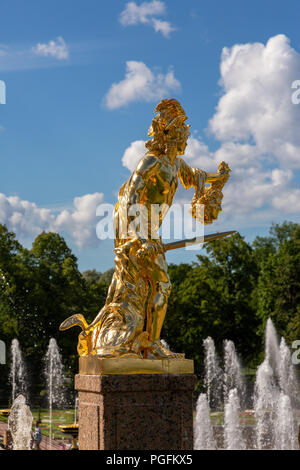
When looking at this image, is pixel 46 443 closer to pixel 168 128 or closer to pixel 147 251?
pixel 147 251

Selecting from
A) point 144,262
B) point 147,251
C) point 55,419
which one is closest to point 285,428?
point 55,419

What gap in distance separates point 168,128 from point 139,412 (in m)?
3.14

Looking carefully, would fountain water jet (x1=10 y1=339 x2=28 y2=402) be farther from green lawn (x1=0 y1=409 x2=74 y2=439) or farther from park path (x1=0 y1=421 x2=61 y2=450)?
park path (x1=0 y1=421 x2=61 y2=450)

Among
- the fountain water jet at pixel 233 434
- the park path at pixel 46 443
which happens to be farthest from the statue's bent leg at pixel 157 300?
the park path at pixel 46 443

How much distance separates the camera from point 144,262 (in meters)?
6.46

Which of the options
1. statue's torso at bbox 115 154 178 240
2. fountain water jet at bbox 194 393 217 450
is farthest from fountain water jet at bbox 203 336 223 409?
statue's torso at bbox 115 154 178 240

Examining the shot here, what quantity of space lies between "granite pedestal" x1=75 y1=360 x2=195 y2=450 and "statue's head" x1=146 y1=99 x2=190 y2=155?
2.57m

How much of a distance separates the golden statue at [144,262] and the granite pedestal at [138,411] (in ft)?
0.91

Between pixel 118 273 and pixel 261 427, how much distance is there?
1636 centimetres

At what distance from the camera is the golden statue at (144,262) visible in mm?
6254

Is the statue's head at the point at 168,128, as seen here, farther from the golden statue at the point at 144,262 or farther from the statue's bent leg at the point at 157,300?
the statue's bent leg at the point at 157,300

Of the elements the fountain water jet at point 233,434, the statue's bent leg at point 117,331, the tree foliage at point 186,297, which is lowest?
the fountain water jet at point 233,434

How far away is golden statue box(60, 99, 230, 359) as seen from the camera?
625 cm
